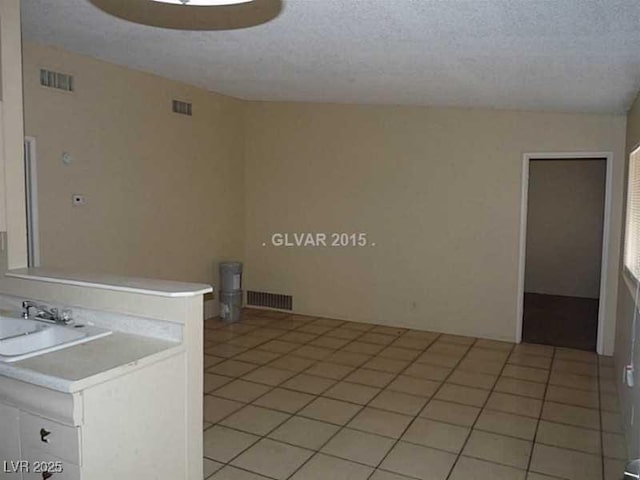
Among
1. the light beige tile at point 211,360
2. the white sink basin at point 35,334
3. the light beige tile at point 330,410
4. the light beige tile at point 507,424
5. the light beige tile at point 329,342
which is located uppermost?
the white sink basin at point 35,334

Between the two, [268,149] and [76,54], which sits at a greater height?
[76,54]

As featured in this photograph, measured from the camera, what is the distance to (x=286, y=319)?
6285 millimetres

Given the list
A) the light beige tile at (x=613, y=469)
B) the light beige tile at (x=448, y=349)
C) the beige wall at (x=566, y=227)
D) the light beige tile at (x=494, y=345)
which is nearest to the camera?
the light beige tile at (x=613, y=469)

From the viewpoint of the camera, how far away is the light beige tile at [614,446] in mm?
3086

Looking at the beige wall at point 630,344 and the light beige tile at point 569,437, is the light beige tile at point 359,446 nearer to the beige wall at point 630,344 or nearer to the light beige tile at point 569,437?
the light beige tile at point 569,437

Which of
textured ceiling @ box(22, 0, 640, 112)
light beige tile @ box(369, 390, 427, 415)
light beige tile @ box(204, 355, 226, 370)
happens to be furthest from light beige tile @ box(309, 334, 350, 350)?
textured ceiling @ box(22, 0, 640, 112)

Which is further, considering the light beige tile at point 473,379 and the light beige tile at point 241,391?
the light beige tile at point 473,379

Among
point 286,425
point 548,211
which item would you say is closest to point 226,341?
point 286,425

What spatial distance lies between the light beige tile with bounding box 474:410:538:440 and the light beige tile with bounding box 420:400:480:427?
6 centimetres

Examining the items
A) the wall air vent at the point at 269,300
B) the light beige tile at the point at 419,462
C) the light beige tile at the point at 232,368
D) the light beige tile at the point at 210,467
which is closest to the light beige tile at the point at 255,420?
the light beige tile at the point at 210,467

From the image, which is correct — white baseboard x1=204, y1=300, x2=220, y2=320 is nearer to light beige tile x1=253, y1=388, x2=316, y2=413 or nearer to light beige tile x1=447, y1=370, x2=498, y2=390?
light beige tile x1=253, y1=388, x2=316, y2=413

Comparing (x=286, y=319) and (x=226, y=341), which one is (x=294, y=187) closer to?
(x=286, y=319)

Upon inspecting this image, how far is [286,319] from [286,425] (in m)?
2.88

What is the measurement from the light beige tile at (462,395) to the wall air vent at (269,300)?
9.28 feet
